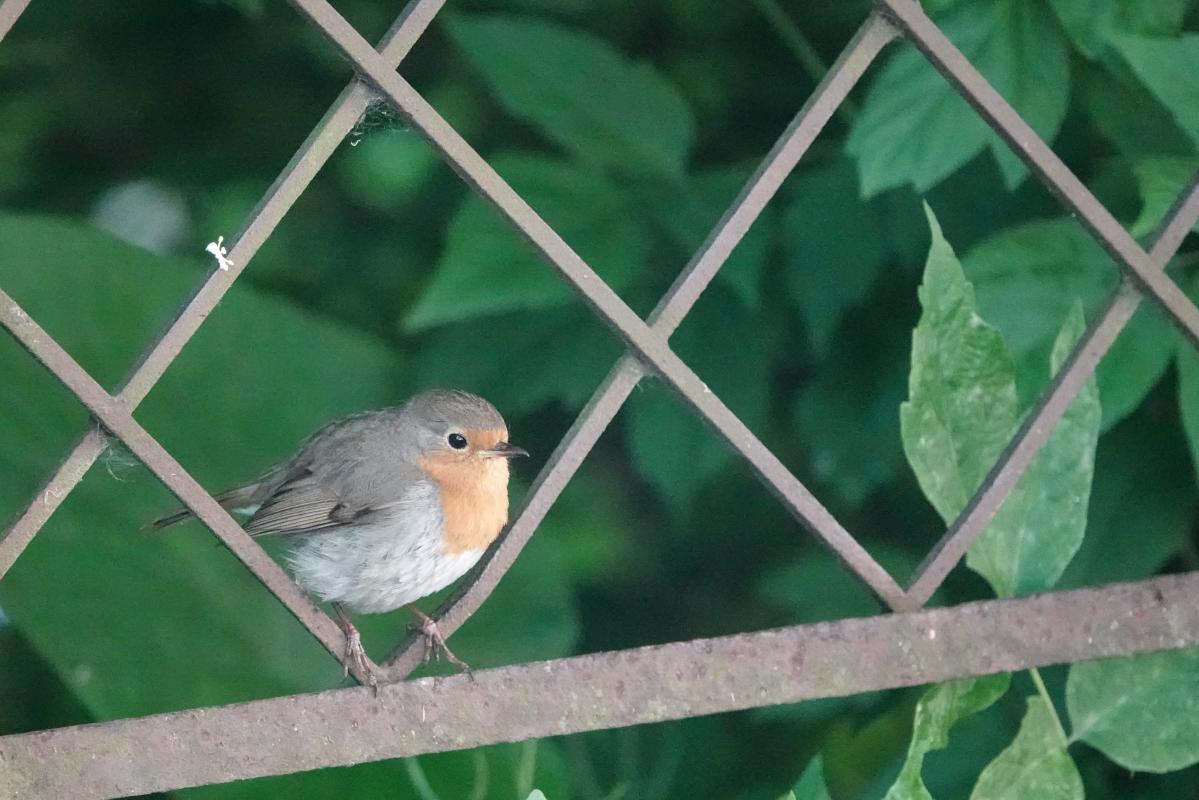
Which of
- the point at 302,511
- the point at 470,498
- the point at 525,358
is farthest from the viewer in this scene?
the point at 525,358

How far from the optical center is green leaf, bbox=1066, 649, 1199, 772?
1516 millimetres

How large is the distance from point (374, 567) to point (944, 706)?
870 millimetres

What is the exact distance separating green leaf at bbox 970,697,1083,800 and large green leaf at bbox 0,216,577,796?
0.90 m

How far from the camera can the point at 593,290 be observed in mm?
1385

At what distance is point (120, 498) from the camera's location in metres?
2.21

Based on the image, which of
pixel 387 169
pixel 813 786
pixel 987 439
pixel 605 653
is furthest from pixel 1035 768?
pixel 387 169

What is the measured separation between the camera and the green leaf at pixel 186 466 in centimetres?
204

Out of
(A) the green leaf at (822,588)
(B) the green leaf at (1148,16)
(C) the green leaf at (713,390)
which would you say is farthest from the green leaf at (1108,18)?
(A) the green leaf at (822,588)

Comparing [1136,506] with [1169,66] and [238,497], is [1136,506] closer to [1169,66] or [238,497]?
[1169,66]

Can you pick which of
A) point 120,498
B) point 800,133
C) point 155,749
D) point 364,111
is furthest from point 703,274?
point 120,498

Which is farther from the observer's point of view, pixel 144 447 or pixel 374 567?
pixel 374 567

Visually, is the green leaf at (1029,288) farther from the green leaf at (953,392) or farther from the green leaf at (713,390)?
the green leaf at (713,390)

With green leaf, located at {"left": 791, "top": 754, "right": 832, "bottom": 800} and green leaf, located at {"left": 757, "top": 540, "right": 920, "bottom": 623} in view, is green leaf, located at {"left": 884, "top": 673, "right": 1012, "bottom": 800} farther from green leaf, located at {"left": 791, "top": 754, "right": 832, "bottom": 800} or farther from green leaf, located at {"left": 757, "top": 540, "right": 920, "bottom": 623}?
green leaf, located at {"left": 757, "top": 540, "right": 920, "bottom": 623}

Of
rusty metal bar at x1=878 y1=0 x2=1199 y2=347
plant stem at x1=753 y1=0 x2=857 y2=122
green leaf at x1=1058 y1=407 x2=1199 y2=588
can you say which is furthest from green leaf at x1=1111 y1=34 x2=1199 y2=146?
plant stem at x1=753 y1=0 x2=857 y2=122
